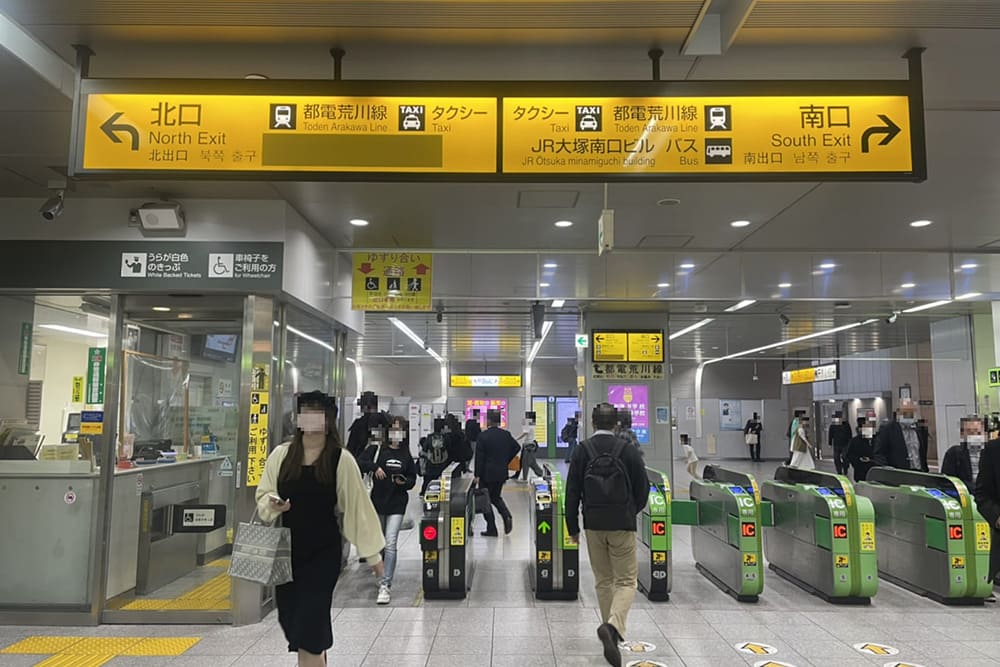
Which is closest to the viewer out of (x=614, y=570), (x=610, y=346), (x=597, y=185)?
(x=614, y=570)

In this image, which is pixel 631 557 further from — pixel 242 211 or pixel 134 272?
pixel 134 272

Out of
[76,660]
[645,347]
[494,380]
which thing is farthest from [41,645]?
[494,380]

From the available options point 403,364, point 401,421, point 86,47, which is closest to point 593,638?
point 401,421

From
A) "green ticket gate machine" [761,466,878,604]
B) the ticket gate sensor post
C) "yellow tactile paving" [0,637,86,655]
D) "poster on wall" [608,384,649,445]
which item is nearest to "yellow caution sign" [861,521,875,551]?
"green ticket gate machine" [761,466,878,604]

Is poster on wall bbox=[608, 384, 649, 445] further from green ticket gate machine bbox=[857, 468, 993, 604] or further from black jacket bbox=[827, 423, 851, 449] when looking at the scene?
black jacket bbox=[827, 423, 851, 449]

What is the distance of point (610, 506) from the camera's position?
4062 millimetres

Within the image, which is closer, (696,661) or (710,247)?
(696,661)

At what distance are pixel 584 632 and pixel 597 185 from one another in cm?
A: 307

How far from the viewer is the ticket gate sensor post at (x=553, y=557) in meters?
5.27

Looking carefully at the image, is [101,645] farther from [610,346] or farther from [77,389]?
[610,346]

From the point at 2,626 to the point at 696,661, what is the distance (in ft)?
15.3

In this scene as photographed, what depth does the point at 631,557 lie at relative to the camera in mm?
4137

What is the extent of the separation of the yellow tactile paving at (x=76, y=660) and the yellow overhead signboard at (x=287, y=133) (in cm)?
300

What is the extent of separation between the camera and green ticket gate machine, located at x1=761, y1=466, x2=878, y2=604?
17.0ft
